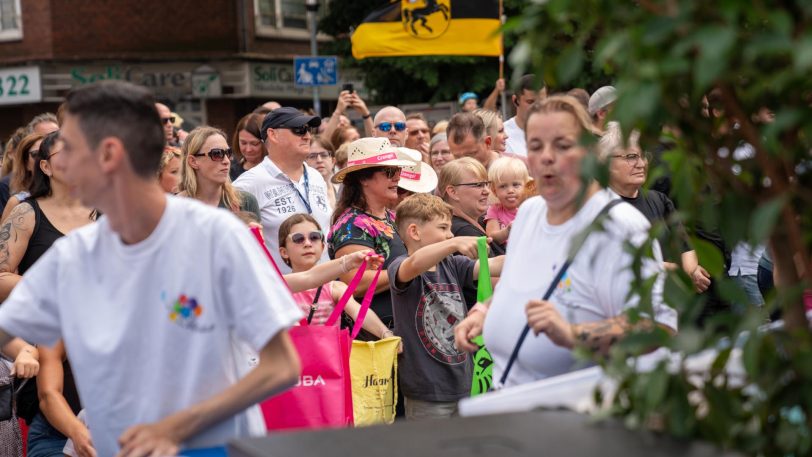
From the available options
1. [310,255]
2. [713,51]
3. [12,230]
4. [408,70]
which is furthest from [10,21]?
[713,51]

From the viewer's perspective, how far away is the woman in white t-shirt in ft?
11.9

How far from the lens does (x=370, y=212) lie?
711 centimetres

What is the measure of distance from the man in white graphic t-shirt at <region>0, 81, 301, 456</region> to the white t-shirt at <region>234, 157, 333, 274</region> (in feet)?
13.9

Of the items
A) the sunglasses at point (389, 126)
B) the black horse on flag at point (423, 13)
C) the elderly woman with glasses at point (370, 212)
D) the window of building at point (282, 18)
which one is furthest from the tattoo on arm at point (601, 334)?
the window of building at point (282, 18)

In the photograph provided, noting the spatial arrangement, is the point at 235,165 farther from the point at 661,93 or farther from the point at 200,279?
the point at 661,93

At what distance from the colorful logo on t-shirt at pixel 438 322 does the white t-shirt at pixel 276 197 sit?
156 cm

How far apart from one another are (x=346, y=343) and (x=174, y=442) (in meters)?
2.34

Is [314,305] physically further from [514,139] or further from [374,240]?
[514,139]

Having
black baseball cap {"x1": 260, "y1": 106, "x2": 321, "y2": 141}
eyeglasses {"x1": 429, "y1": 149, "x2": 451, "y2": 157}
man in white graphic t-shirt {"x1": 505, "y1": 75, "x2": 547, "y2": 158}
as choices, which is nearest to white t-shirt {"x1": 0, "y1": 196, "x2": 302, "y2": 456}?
black baseball cap {"x1": 260, "y1": 106, "x2": 321, "y2": 141}

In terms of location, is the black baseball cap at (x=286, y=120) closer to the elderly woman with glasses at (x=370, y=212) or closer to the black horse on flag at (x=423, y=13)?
the elderly woman with glasses at (x=370, y=212)

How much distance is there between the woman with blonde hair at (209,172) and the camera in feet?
23.2

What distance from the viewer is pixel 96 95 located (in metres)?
A: 3.27

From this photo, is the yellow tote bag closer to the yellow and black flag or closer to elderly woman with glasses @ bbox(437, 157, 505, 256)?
elderly woman with glasses @ bbox(437, 157, 505, 256)

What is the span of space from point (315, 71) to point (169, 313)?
13716 millimetres
